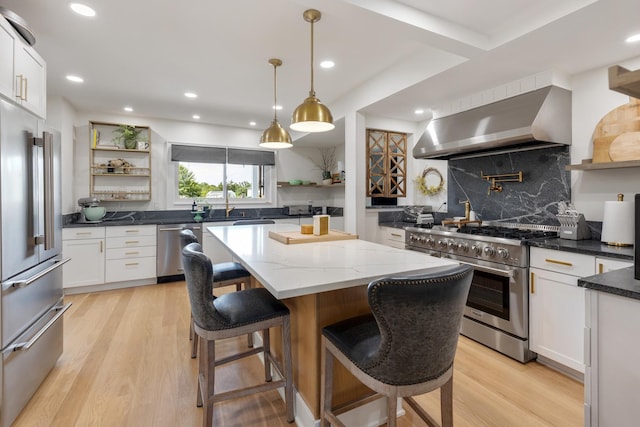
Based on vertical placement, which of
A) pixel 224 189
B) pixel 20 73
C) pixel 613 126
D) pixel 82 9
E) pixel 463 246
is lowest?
pixel 463 246

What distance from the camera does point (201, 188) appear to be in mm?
5207

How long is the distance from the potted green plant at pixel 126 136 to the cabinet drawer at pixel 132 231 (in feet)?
4.01

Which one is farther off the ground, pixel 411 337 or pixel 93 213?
pixel 93 213

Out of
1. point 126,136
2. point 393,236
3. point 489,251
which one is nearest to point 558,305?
point 489,251

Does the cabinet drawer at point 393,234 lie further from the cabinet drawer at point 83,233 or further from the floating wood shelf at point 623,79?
the cabinet drawer at point 83,233

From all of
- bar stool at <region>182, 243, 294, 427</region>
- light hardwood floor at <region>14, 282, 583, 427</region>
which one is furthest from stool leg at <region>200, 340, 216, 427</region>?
light hardwood floor at <region>14, 282, 583, 427</region>

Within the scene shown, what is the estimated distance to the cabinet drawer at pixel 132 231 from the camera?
4.04 metres

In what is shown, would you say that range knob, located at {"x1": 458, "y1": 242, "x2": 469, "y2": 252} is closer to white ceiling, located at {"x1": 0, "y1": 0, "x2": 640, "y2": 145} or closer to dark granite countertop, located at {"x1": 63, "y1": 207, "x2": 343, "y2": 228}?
white ceiling, located at {"x1": 0, "y1": 0, "x2": 640, "y2": 145}

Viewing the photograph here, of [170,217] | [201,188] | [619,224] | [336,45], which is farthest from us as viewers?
[201,188]

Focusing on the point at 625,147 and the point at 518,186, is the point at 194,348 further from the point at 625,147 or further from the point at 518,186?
the point at 625,147

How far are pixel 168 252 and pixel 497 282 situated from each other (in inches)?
160

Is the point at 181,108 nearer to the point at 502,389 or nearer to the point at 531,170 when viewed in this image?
the point at 531,170

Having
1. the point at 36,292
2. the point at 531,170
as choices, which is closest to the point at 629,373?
the point at 531,170

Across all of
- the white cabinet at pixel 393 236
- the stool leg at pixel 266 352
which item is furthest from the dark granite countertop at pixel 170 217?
the stool leg at pixel 266 352
